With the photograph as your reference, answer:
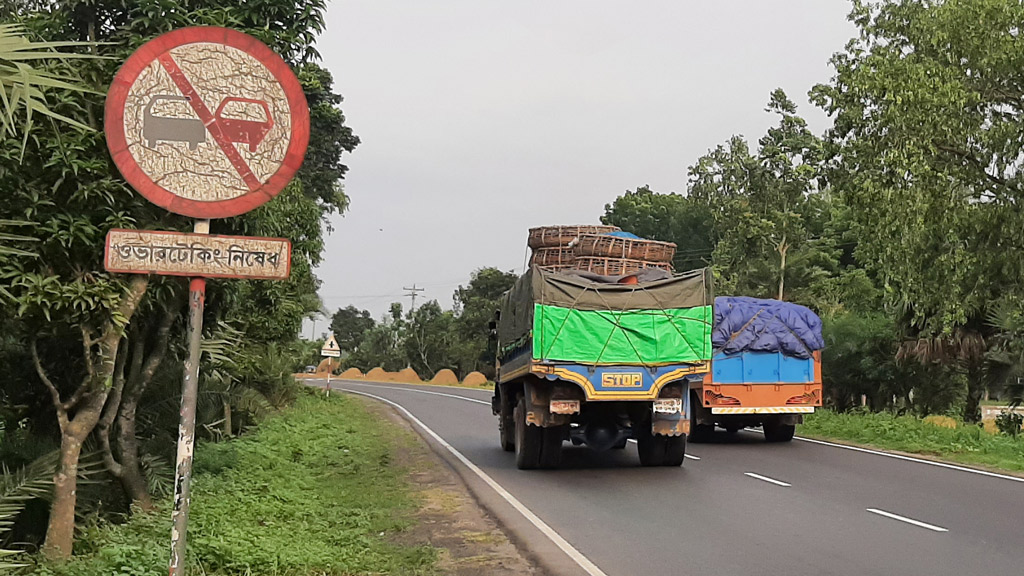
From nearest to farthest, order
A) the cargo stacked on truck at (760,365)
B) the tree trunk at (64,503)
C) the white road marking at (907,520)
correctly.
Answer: the tree trunk at (64,503) < the white road marking at (907,520) < the cargo stacked on truck at (760,365)

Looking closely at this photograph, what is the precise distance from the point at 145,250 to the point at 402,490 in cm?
803

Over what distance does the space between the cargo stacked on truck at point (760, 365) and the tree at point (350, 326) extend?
84.0 meters

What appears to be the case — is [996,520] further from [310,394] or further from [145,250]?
[310,394]

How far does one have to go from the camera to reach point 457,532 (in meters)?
9.25

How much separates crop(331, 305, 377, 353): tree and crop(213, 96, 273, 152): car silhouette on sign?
9587 centimetres

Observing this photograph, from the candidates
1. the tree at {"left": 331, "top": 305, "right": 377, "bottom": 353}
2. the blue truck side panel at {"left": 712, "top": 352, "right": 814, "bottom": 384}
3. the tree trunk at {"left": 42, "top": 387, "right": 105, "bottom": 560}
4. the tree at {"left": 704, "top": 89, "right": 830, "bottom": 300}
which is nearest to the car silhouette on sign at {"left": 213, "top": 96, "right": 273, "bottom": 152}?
the tree trunk at {"left": 42, "top": 387, "right": 105, "bottom": 560}

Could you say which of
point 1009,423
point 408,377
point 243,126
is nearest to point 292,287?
point 243,126

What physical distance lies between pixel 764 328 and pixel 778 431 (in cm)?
251

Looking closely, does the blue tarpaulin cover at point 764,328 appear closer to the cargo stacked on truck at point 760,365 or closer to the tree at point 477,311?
the cargo stacked on truck at point 760,365

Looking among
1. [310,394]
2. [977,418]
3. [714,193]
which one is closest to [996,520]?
[977,418]

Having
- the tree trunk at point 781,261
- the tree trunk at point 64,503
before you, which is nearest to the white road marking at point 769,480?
the tree trunk at point 64,503

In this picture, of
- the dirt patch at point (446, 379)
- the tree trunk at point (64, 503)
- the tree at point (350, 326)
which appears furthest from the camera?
the tree at point (350, 326)

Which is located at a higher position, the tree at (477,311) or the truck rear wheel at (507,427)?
the tree at (477,311)

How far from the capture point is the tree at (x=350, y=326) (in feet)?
333
